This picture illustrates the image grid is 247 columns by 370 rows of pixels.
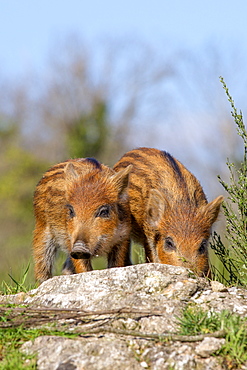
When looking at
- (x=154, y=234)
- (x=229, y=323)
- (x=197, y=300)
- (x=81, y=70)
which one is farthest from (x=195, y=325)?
(x=81, y=70)

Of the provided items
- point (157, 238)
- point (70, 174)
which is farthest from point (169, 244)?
point (70, 174)

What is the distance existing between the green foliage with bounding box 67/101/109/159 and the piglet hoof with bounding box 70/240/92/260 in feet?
99.0

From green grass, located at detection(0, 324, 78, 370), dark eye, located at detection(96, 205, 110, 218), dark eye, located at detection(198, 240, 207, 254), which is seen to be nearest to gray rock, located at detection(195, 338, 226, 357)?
green grass, located at detection(0, 324, 78, 370)

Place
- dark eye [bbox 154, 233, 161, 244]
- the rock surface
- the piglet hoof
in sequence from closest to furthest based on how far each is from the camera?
1. the rock surface
2. the piglet hoof
3. dark eye [bbox 154, 233, 161, 244]

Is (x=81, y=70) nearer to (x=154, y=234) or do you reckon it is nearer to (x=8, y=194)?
(x=8, y=194)

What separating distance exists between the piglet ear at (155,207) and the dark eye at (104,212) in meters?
0.60

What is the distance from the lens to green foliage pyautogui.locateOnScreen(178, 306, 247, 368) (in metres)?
3.62

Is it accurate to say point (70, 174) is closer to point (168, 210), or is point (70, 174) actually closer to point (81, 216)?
point (81, 216)

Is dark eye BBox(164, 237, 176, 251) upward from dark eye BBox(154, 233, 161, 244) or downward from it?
downward

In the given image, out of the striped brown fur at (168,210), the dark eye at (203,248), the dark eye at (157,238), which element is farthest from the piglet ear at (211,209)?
the dark eye at (157,238)

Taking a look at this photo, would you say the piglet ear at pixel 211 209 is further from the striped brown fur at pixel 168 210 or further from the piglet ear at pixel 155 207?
the piglet ear at pixel 155 207

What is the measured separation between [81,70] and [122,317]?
41.1 m

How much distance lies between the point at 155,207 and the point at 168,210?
22cm

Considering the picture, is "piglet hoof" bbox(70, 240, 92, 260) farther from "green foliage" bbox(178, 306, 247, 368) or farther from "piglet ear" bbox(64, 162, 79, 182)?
"green foliage" bbox(178, 306, 247, 368)
